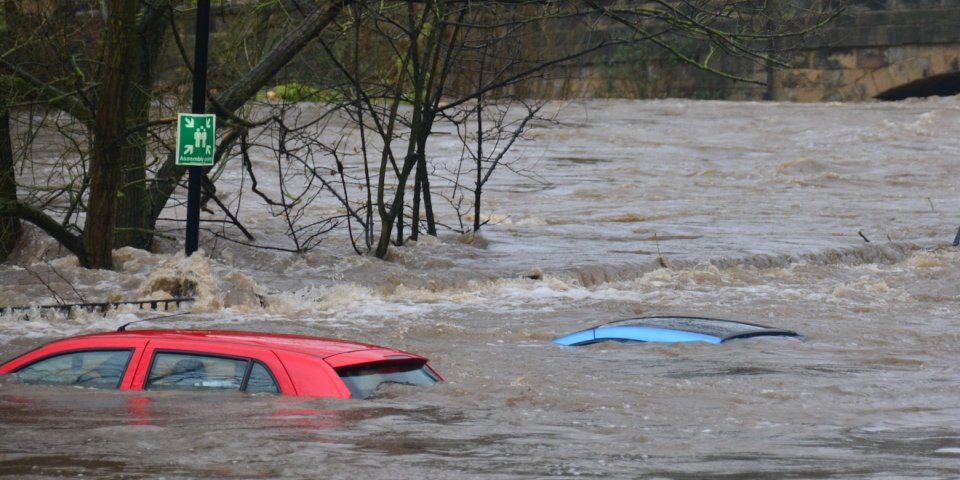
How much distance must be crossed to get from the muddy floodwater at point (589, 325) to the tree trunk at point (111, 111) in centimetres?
82

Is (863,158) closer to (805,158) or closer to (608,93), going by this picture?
(805,158)

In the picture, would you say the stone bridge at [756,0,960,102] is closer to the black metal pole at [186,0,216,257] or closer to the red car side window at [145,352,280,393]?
the black metal pole at [186,0,216,257]

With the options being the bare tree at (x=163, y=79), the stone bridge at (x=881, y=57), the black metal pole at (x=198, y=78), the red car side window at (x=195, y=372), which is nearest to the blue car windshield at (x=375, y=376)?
the red car side window at (x=195, y=372)

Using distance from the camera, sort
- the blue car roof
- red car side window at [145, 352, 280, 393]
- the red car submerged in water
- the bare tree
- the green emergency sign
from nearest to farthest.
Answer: the red car submerged in water
red car side window at [145, 352, 280, 393]
the blue car roof
the green emergency sign
the bare tree

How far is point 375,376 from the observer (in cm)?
718

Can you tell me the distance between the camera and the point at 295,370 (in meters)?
6.94

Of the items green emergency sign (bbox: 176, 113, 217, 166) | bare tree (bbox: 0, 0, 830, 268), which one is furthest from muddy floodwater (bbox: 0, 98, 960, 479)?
green emergency sign (bbox: 176, 113, 217, 166)

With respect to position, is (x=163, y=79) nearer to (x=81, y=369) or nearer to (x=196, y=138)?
(x=196, y=138)

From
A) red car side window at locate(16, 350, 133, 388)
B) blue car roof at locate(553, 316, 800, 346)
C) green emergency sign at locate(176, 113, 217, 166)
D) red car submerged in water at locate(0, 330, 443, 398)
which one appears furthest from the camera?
green emergency sign at locate(176, 113, 217, 166)

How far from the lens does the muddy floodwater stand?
6.78 metres

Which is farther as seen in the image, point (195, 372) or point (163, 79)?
point (163, 79)

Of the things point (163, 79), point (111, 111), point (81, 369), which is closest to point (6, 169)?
point (111, 111)

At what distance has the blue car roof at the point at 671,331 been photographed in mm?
10828

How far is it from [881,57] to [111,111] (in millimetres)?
30761
